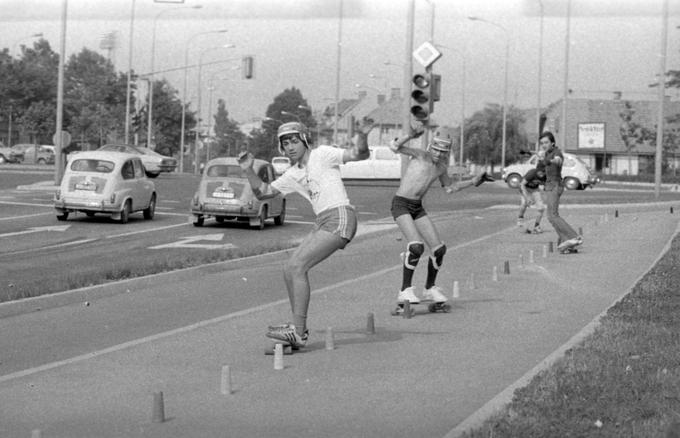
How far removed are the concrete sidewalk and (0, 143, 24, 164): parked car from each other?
66423 millimetres

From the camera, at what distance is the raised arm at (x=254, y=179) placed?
9.55 metres

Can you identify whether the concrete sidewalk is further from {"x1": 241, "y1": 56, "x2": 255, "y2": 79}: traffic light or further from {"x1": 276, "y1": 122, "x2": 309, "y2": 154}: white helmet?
{"x1": 241, "y1": 56, "x2": 255, "y2": 79}: traffic light

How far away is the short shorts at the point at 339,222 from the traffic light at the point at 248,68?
1789 inches

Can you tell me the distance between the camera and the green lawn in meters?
6.59

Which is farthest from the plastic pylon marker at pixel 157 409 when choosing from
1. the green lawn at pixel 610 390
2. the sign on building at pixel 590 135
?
the sign on building at pixel 590 135

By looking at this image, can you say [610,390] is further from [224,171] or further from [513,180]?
[513,180]

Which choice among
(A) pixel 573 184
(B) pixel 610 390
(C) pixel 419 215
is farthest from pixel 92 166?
(A) pixel 573 184

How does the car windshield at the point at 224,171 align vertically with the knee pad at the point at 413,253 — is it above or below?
above

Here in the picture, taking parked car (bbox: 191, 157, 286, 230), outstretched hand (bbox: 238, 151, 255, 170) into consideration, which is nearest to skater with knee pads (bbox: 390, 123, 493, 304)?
outstretched hand (bbox: 238, 151, 255, 170)

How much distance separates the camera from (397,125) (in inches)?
5020

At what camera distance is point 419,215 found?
12688 mm

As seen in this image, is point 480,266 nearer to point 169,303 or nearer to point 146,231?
point 169,303

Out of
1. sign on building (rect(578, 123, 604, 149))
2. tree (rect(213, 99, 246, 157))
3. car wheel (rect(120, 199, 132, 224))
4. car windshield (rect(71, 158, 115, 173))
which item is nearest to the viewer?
car wheel (rect(120, 199, 132, 224))

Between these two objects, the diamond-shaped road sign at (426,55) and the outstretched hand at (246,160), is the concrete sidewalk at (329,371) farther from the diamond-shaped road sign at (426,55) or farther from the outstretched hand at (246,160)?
the diamond-shaped road sign at (426,55)
